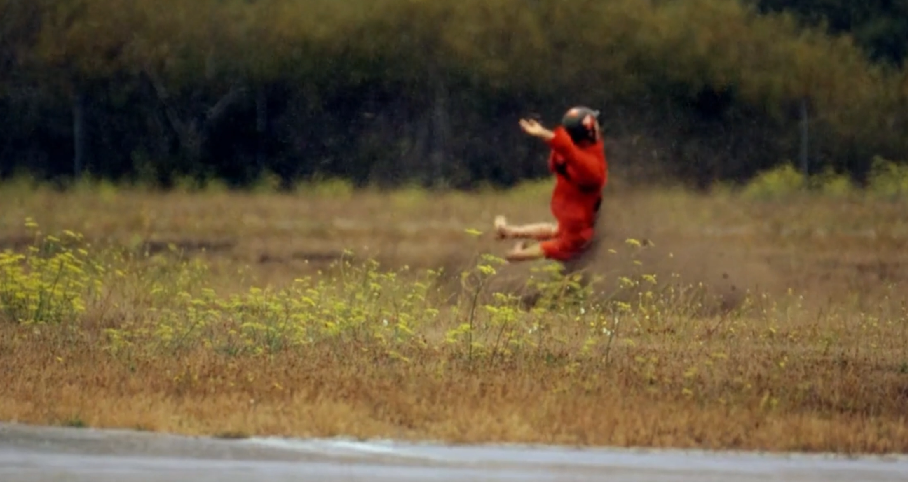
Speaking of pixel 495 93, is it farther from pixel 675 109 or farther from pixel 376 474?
pixel 376 474

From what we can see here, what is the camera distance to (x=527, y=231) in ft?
49.3

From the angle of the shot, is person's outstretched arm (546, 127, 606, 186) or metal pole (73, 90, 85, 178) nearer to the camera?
person's outstretched arm (546, 127, 606, 186)

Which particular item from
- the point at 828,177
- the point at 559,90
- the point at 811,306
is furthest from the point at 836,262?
the point at 559,90

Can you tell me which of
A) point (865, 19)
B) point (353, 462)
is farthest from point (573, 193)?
point (865, 19)

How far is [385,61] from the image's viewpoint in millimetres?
20219

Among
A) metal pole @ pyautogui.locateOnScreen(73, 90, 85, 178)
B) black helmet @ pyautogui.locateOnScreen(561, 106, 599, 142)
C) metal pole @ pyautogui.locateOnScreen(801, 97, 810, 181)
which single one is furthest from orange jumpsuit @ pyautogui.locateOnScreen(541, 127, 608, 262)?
metal pole @ pyautogui.locateOnScreen(73, 90, 85, 178)

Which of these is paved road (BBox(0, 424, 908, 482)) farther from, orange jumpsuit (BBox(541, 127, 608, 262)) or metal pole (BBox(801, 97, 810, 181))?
metal pole (BBox(801, 97, 810, 181))

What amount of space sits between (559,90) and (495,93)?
1.02 meters

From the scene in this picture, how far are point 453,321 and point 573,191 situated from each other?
8.59 ft

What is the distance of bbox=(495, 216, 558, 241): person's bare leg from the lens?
48.6 ft

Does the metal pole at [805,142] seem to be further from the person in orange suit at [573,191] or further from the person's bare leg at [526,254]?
the person's bare leg at [526,254]

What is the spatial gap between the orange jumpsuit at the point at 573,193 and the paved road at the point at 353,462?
258 inches

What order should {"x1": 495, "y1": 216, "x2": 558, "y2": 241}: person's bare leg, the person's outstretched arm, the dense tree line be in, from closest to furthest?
the person's outstretched arm
{"x1": 495, "y1": 216, "x2": 558, "y2": 241}: person's bare leg
the dense tree line

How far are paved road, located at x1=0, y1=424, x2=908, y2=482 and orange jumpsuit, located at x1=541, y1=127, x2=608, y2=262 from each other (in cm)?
654
